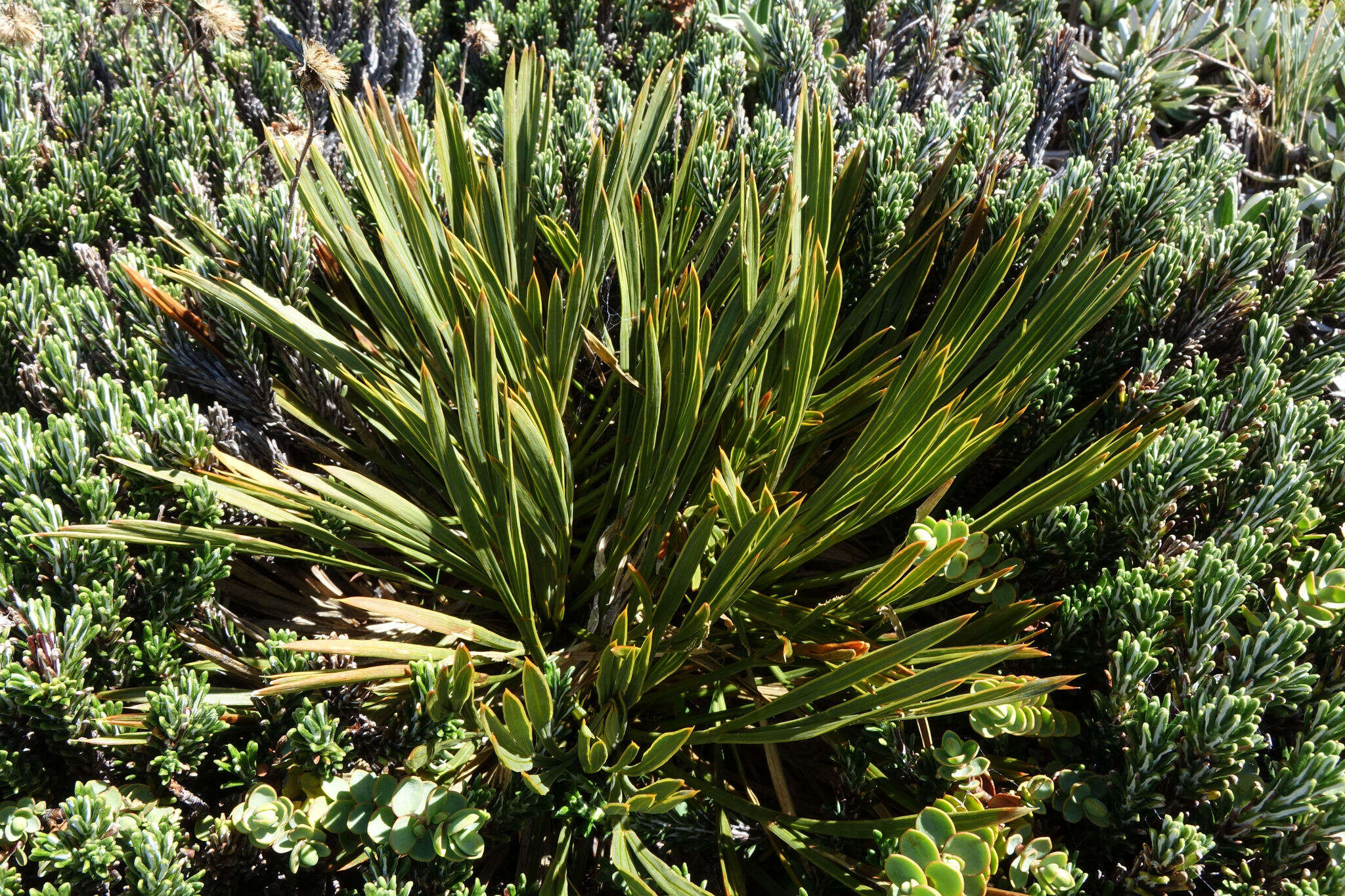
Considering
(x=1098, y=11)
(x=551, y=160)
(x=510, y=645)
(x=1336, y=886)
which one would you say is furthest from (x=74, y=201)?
(x=1098, y=11)

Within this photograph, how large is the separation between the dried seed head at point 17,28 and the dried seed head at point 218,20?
0.44 metres

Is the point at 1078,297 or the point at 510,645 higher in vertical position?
the point at 1078,297

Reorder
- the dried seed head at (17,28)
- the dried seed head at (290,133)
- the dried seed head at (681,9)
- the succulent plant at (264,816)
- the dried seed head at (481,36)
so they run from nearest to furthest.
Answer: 1. the succulent plant at (264,816)
2. the dried seed head at (290,133)
3. the dried seed head at (17,28)
4. the dried seed head at (481,36)
5. the dried seed head at (681,9)

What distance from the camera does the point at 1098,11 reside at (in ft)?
9.73

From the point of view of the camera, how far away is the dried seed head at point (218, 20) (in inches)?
73.0

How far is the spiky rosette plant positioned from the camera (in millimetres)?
1153

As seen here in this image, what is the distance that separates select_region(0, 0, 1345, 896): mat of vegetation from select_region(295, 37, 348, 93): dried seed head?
0.6 inches

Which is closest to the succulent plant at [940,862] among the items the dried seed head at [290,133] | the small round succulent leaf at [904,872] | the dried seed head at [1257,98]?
the small round succulent leaf at [904,872]

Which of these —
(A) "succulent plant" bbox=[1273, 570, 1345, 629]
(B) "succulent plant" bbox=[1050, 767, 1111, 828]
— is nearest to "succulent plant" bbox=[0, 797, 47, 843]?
(B) "succulent plant" bbox=[1050, 767, 1111, 828]

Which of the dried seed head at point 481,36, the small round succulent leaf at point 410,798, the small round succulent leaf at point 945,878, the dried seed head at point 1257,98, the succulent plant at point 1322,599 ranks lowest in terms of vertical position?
the small round succulent leaf at point 410,798

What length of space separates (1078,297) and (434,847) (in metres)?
1.19

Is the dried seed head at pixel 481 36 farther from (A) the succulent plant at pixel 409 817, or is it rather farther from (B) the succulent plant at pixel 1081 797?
(B) the succulent plant at pixel 1081 797

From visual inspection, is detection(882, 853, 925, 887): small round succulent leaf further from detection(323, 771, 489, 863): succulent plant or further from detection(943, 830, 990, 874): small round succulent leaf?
detection(323, 771, 489, 863): succulent plant

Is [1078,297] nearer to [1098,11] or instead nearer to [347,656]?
[347,656]
